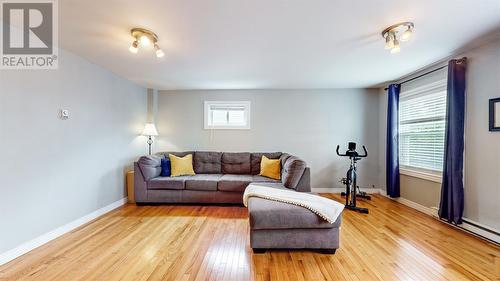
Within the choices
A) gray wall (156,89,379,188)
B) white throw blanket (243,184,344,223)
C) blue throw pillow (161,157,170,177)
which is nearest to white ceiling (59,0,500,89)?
gray wall (156,89,379,188)

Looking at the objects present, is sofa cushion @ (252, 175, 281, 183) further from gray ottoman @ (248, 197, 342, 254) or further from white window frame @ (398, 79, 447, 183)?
white window frame @ (398, 79, 447, 183)

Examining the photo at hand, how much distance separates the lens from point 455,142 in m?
2.78

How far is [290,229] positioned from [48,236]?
9.11 ft

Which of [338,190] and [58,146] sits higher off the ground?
[58,146]

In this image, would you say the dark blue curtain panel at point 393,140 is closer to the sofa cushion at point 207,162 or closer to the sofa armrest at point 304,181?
the sofa armrest at point 304,181

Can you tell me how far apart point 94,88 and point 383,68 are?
14.9 ft

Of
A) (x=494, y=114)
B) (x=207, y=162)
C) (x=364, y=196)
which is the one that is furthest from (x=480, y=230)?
(x=207, y=162)

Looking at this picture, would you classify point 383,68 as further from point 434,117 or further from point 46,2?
point 46,2

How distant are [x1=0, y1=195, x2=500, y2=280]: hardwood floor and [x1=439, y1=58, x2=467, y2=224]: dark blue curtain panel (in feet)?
1.09

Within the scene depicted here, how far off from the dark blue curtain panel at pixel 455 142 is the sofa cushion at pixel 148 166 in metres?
4.52

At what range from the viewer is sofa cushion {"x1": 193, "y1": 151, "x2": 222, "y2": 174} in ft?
14.6

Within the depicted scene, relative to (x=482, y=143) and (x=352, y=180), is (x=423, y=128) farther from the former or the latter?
(x=352, y=180)

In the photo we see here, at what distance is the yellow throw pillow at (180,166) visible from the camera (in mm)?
4082

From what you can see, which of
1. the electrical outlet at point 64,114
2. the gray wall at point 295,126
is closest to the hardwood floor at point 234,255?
the electrical outlet at point 64,114
